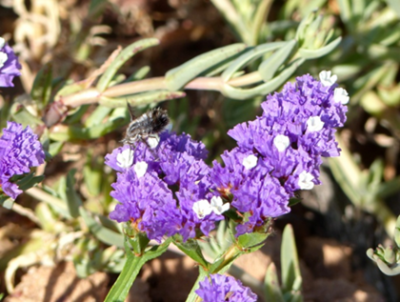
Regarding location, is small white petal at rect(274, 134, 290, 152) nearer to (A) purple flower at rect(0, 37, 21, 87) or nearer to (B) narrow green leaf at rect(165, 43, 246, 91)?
(B) narrow green leaf at rect(165, 43, 246, 91)

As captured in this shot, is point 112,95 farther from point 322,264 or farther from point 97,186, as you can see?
point 322,264

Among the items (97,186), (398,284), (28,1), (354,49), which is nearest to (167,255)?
(97,186)

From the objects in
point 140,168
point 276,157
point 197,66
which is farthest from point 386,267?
point 197,66

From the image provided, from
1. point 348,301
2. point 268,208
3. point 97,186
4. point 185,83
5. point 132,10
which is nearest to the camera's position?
point 268,208

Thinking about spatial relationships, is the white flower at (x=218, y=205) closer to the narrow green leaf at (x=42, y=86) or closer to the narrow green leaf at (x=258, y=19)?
the narrow green leaf at (x=42, y=86)

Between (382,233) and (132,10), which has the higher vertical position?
(132,10)

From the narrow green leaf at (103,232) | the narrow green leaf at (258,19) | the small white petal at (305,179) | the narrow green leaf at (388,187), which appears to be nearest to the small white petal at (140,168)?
the small white petal at (305,179)

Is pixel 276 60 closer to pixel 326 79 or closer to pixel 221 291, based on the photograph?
pixel 326 79
